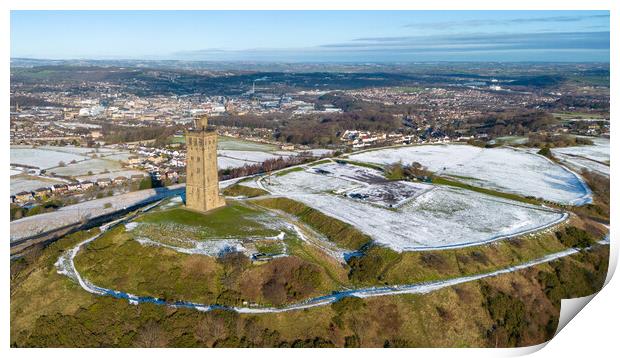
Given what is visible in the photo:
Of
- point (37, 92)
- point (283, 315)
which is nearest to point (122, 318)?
point (283, 315)

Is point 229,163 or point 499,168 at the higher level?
point 499,168

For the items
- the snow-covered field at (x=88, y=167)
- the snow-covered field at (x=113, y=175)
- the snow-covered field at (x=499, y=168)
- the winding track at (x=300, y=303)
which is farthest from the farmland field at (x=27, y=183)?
the snow-covered field at (x=499, y=168)

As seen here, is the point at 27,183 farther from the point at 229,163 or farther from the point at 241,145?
the point at 241,145

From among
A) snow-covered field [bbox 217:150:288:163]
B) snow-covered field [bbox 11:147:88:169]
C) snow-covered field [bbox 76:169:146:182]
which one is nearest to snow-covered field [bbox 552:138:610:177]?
snow-covered field [bbox 217:150:288:163]

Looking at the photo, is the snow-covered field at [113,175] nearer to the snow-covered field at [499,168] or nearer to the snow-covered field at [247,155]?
the snow-covered field at [247,155]

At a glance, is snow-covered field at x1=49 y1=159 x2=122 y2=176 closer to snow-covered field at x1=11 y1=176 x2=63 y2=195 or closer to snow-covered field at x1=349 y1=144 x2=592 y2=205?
snow-covered field at x1=11 y1=176 x2=63 y2=195

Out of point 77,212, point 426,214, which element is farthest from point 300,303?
point 77,212
